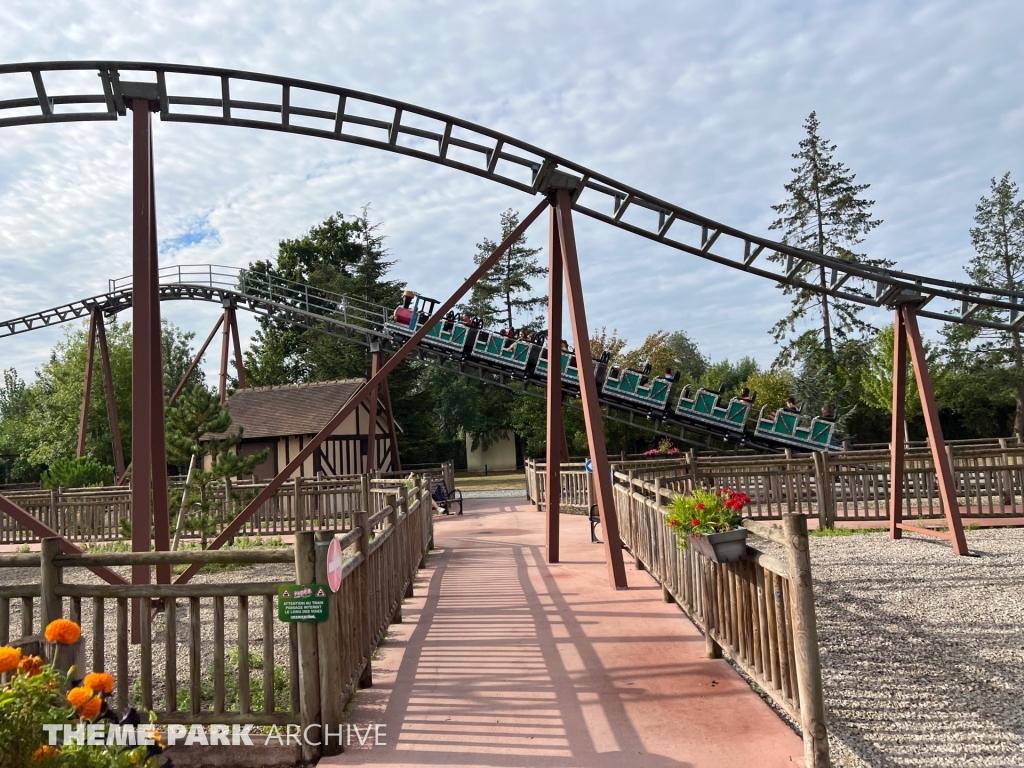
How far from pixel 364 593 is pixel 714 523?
2.35m

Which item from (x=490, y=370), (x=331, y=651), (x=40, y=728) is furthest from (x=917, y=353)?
(x=490, y=370)

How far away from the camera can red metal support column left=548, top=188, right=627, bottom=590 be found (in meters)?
7.61

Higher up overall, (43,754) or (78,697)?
(78,697)

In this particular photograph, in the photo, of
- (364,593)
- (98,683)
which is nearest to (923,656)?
(364,593)

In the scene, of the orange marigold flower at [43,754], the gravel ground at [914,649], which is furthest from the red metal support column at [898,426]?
the orange marigold flower at [43,754]

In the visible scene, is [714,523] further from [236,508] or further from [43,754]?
[236,508]

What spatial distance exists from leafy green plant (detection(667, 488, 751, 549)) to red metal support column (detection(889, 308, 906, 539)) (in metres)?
6.89

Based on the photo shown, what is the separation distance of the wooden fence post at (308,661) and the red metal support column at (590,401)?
4436 millimetres

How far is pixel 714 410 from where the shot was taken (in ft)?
66.2

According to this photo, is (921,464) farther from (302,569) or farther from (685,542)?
(302,569)

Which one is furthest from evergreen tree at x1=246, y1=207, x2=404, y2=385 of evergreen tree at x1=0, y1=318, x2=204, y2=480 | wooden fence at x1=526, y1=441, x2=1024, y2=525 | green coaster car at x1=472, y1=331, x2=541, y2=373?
wooden fence at x1=526, y1=441, x2=1024, y2=525

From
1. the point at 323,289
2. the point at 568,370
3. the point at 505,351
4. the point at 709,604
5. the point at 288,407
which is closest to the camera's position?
the point at 709,604

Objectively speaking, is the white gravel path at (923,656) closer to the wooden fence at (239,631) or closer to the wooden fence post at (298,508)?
the wooden fence at (239,631)

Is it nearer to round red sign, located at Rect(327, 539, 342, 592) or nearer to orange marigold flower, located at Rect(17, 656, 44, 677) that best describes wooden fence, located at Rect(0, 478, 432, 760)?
round red sign, located at Rect(327, 539, 342, 592)
